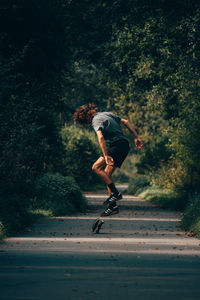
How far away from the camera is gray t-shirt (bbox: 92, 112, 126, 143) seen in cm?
1104

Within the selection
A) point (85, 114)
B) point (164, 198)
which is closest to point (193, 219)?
point (85, 114)

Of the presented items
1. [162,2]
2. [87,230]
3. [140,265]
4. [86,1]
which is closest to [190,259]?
[140,265]

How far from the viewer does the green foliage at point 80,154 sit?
1630 inches

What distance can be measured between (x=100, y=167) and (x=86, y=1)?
13.1m

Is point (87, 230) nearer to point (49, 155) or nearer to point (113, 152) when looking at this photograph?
point (113, 152)

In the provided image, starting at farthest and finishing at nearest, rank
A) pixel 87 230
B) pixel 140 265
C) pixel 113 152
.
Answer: pixel 87 230 < pixel 113 152 < pixel 140 265

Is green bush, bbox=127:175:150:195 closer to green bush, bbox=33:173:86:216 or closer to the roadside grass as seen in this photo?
the roadside grass

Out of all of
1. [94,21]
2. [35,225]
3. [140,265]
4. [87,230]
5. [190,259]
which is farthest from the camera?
[94,21]

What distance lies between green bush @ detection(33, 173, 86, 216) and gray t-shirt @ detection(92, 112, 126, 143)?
7233 millimetres

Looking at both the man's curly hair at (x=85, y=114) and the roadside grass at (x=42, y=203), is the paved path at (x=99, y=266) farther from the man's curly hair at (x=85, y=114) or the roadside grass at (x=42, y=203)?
the man's curly hair at (x=85, y=114)

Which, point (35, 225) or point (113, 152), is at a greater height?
point (113, 152)

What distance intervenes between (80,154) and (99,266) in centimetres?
3405

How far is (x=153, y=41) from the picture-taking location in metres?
21.6

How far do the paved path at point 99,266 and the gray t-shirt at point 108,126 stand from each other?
1768mm
